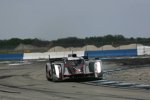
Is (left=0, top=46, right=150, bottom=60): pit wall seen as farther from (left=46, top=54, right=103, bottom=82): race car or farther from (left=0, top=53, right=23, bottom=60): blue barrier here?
(left=46, top=54, right=103, bottom=82): race car

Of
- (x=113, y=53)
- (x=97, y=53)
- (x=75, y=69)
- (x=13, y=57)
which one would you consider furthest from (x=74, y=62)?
(x=13, y=57)

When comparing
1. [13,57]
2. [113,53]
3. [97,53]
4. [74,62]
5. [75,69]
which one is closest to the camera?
[75,69]

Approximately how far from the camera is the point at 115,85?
1727 centimetres

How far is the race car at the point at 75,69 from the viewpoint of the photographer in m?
20.3

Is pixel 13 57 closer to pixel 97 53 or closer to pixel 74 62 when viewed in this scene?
pixel 97 53

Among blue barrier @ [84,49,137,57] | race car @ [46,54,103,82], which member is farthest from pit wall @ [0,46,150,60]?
race car @ [46,54,103,82]

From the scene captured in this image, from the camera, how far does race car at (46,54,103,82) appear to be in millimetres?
20344

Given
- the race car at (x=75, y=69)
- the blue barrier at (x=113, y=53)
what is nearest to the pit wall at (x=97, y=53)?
the blue barrier at (x=113, y=53)

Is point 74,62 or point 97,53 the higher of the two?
point 97,53

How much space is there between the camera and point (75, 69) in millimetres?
20406

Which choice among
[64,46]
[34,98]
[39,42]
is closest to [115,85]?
[34,98]

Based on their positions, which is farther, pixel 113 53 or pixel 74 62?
pixel 113 53

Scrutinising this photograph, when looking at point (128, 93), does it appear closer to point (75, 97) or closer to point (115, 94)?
point (115, 94)

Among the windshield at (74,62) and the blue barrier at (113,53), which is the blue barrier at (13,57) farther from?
the windshield at (74,62)
